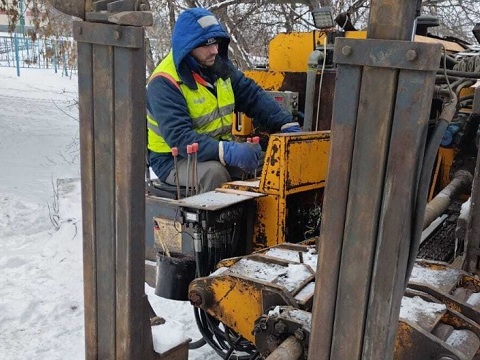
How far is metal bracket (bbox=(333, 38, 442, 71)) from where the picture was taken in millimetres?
1295

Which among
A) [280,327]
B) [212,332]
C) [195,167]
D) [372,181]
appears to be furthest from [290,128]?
[372,181]

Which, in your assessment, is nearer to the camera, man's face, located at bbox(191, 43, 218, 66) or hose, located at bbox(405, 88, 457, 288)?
hose, located at bbox(405, 88, 457, 288)

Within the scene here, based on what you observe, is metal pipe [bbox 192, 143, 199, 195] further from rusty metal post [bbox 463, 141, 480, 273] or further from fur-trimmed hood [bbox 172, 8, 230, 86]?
rusty metal post [bbox 463, 141, 480, 273]

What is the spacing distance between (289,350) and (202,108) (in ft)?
6.87

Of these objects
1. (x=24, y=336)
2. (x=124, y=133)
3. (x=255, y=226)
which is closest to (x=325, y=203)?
(x=124, y=133)

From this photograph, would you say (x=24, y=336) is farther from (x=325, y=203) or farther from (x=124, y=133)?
(x=325, y=203)

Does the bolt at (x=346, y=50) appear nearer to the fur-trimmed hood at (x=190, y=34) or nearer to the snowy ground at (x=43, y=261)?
the snowy ground at (x=43, y=261)

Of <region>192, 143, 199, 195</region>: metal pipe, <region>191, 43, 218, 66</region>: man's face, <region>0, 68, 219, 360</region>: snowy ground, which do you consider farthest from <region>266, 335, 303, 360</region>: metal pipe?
<region>191, 43, 218, 66</region>: man's face

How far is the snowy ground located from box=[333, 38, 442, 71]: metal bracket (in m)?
1.20

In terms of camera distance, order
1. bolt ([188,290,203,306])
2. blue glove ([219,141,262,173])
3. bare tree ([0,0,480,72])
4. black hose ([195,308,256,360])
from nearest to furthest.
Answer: bolt ([188,290,203,306]) < black hose ([195,308,256,360]) < blue glove ([219,141,262,173]) < bare tree ([0,0,480,72])

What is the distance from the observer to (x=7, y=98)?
57.3 ft

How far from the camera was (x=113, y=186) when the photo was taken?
178 cm

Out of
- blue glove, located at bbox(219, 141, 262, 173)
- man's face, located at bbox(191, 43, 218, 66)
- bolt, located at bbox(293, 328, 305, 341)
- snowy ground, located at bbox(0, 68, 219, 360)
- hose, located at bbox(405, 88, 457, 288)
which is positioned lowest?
snowy ground, located at bbox(0, 68, 219, 360)

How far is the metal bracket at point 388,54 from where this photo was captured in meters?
1.29
